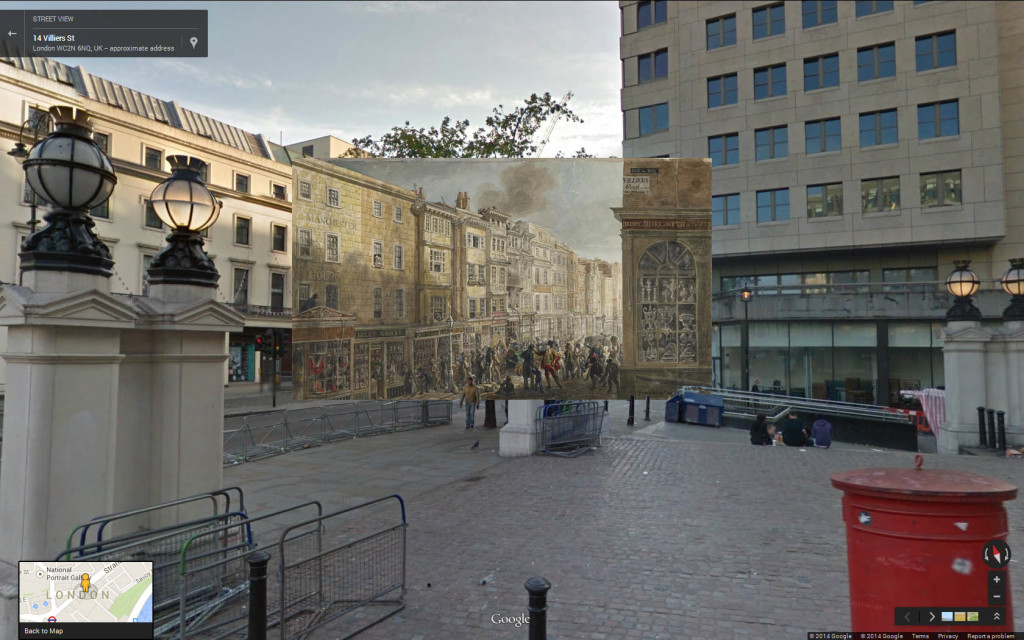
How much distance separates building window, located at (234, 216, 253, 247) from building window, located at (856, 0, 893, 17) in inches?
1210

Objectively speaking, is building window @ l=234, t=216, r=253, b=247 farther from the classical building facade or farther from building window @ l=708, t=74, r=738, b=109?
building window @ l=708, t=74, r=738, b=109

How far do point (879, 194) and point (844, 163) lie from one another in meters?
2.14

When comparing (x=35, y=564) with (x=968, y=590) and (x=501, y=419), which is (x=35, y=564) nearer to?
(x=968, y=590)

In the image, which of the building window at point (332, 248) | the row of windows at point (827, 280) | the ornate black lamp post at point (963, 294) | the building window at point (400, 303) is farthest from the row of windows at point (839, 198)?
the building window at point (332, 248)

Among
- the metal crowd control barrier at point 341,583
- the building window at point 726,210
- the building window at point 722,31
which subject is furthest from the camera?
the building window at point 722,31

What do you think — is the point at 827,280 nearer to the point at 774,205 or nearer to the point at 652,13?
the point at 774,205

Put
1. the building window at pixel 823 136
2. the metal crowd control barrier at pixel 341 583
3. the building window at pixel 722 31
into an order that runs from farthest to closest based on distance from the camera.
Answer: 1. the building window at pixel 722 31
2. the building window at pixel 823 136
3. the metal crowd control barrier at pixel 341 583

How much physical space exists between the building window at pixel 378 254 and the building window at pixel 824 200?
84.5ft

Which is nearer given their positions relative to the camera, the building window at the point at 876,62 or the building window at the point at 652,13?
the building window at the point at 876,62

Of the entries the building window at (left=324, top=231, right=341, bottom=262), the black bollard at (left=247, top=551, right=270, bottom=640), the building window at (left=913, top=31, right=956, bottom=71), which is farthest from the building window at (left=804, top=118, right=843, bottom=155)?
the black bollard at (left=247, top=551, right=270, bottom=640)

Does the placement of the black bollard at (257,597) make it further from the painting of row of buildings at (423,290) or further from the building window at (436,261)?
the building window at (436,261)

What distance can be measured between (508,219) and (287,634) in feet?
22.9

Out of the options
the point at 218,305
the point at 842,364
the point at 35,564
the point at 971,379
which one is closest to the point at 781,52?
the point at 842,364

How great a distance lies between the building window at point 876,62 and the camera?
2858cm
